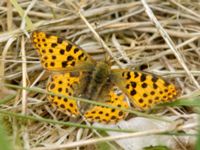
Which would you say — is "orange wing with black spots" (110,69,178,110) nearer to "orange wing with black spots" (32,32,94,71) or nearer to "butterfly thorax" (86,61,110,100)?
"butterfly thorax" (86,61,110,100)

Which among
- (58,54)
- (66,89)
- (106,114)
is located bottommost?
(106,114)

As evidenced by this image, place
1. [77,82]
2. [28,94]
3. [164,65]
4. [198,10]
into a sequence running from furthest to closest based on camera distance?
[198,10] < [164,65] < [28,94] < [77,82]

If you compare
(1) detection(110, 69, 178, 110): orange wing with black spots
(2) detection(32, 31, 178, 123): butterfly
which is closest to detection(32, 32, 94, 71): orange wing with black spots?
(2) detection(32, 31, 178, 123): butterfly

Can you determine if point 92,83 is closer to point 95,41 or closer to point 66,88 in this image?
point 66,88

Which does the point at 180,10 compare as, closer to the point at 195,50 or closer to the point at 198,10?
the point at 198,10

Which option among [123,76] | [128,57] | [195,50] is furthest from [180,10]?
[123,76]

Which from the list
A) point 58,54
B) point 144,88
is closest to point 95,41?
point 58,54
